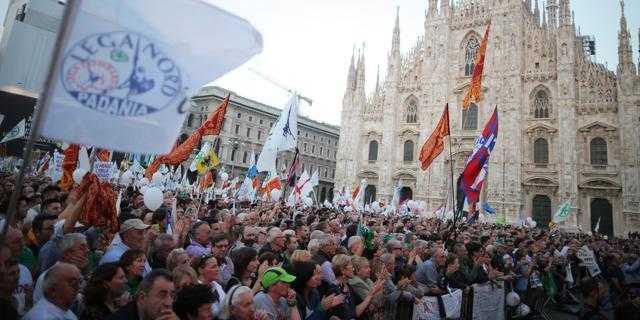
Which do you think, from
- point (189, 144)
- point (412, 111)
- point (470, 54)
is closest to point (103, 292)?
point (189, 144)

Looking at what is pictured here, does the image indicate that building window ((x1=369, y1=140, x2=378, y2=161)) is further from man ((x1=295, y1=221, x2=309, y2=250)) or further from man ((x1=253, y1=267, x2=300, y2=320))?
man ((x1=253, y1=267, x2=300, y2=320))

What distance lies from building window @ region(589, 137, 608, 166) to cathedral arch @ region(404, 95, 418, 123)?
13067mm

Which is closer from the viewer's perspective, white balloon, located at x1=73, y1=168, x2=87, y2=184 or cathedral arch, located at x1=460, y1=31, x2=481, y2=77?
white balloon, located at x1=73, y1=168, x2=87, y2=184

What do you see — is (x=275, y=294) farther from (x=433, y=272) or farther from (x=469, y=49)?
(x=469, y=49)

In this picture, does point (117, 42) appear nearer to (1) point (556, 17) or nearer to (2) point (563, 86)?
(2) point (563, 86)

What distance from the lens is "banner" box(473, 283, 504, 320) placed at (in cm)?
610

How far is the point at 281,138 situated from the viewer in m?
12.9

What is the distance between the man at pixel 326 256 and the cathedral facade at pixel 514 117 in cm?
2269

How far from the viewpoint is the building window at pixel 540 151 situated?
27531 millimetres

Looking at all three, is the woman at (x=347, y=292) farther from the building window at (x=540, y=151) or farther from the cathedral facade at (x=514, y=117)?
the building window at (x=540, y=151)

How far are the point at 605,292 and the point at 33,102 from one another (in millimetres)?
23686

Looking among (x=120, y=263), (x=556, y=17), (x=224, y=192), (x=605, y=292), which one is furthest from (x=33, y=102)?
(x=556, y=17)

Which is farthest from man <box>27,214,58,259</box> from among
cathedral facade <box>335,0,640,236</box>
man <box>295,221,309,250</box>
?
cathedral facade <box>335,0,640,236</box>

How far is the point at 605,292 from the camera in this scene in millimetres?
4730
